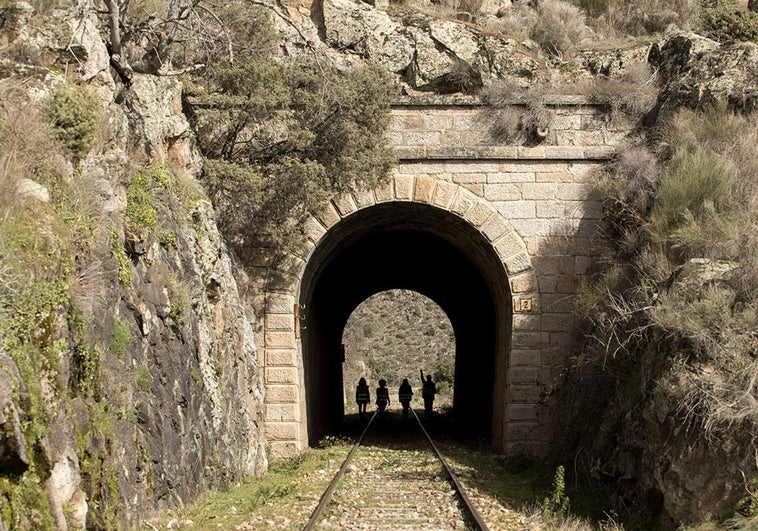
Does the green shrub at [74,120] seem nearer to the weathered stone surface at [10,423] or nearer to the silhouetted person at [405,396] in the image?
the weathered stone surface at [10,423]

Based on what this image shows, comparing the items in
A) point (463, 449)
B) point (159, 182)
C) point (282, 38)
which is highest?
point (282, 38)

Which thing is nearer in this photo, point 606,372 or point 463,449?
point 606,372

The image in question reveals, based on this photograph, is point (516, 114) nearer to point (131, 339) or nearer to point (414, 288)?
point (131, 339)

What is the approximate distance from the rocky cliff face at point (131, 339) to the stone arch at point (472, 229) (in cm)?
85

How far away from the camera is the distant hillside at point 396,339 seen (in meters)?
52.5

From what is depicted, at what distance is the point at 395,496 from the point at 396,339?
1864 inches

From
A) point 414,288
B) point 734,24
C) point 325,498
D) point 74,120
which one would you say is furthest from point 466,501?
point 414,288

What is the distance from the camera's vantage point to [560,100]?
1472cm

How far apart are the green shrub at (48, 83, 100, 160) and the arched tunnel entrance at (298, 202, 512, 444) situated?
634 cm

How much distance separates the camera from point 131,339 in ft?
26.6

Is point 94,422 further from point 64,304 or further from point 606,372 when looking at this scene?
point 606,372

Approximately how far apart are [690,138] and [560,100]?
2.55 m

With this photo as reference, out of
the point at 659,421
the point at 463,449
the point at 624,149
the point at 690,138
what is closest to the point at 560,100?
the point at 624,149

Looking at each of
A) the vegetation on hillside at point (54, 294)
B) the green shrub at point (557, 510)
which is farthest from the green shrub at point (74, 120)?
the green shrub at point (557, 510)
